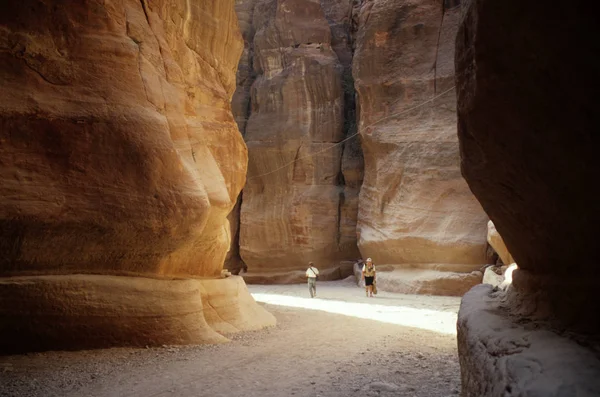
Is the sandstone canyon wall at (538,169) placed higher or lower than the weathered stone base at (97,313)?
higher

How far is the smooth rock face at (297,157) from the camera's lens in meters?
21.5

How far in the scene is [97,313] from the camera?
17.4 feet

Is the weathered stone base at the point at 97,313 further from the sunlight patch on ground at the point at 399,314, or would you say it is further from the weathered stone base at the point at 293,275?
the weathered stone base at the point at 293,275

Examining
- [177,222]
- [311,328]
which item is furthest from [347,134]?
[177,222]

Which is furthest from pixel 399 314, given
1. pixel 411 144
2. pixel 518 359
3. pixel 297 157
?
pixel 297 157

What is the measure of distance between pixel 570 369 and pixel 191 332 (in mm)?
5002

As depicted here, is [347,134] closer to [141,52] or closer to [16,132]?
[141,52]

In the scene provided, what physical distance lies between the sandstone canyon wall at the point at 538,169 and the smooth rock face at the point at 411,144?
13.3m

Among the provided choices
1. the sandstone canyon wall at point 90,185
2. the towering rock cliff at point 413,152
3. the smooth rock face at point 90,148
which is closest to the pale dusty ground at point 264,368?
the sandstone canyon wall at point 90,185

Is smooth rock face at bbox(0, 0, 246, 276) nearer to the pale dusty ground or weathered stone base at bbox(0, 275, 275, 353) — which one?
weathered stone base at bbox(0, 275, 275, 353)

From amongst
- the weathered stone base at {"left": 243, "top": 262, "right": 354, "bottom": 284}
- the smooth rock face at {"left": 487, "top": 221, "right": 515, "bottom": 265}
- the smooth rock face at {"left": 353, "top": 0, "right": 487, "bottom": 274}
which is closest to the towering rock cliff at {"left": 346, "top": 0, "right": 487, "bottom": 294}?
the smooth rock face at {"left": 353, "top": 0, "right": 487, "bottom": 274}

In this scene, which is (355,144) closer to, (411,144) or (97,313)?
(411,144)

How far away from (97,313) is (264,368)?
1966mm

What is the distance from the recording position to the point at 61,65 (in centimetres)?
547
